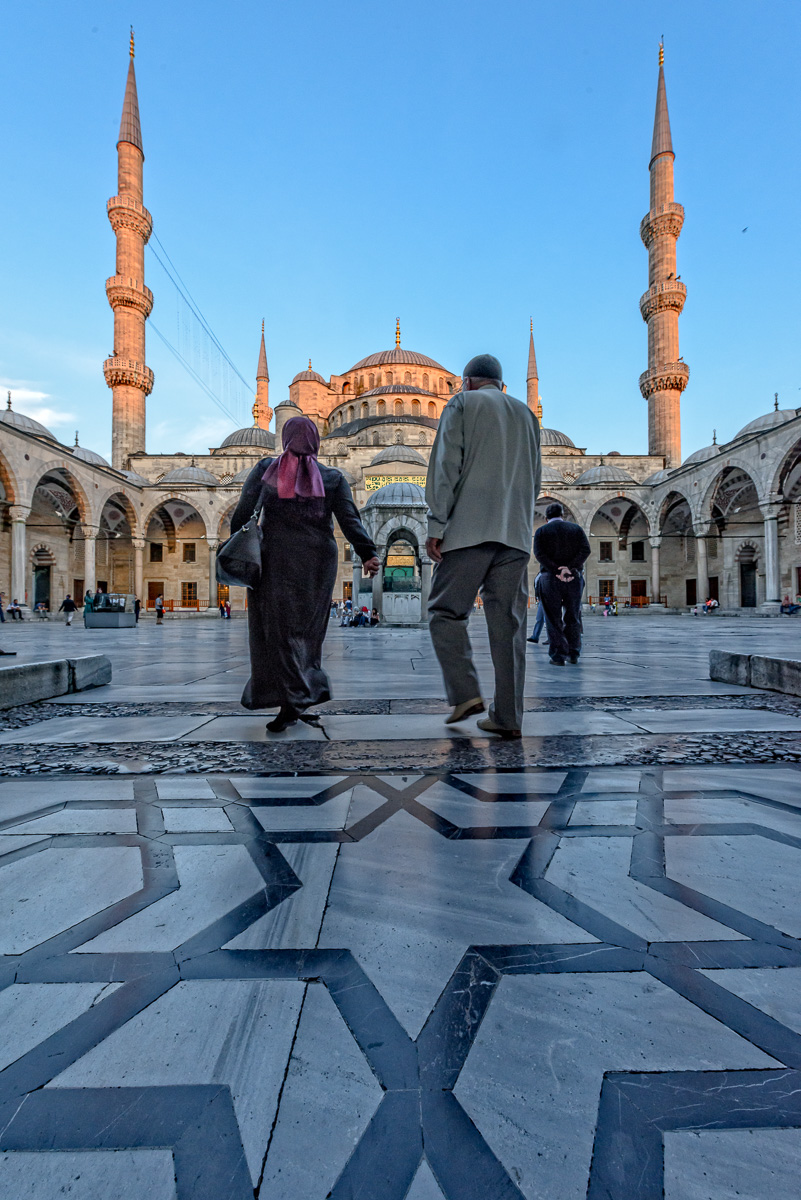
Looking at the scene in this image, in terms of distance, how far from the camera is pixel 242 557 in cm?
250

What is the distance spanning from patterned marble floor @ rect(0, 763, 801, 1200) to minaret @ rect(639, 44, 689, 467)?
35.4 m

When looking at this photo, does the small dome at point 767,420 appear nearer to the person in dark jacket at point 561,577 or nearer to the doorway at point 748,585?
the doorway at point 748,585

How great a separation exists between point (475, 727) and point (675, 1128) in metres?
2.07

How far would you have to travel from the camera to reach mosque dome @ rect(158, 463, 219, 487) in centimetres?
3225

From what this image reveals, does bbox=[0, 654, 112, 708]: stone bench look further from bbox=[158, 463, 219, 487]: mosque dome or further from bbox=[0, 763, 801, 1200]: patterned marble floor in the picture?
bbox=[158, 463, 219, 487]: mosque dome

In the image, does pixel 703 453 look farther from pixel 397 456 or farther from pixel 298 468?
pixel 298 468

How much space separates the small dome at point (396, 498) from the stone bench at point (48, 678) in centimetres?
1083

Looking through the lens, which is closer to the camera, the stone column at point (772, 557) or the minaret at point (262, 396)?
the stone column at point (772, 557)

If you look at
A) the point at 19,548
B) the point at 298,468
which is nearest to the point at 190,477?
the point at 19,548

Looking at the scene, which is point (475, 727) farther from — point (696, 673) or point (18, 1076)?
point (696, 673)

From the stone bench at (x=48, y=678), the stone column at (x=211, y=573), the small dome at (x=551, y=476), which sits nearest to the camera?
the stone bench at (x=48, y=678)

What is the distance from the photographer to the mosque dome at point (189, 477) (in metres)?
32.2

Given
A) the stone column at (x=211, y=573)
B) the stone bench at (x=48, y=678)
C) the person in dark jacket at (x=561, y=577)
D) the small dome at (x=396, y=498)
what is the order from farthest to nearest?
the stone column at (x=211, y=573), the small dome at (x=396, y=498), the person in dark jacket at (x=561, y=577), the stone bench at (x=48, y=678)

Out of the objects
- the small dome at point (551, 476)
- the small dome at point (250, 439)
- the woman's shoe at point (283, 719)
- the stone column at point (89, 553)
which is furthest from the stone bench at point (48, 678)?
the small dome at point (250, 439)
